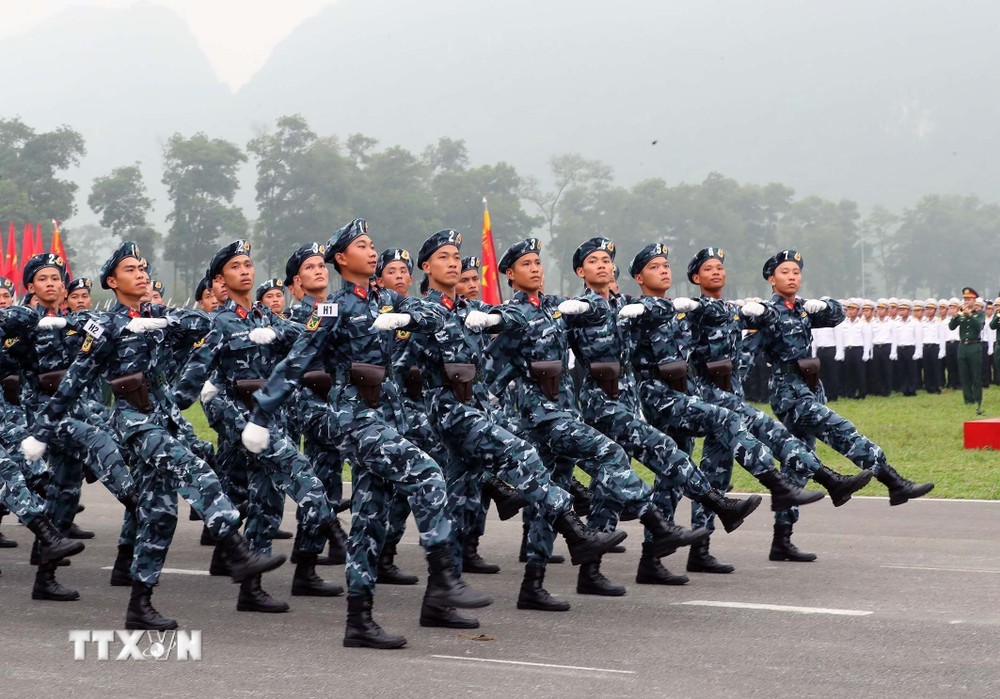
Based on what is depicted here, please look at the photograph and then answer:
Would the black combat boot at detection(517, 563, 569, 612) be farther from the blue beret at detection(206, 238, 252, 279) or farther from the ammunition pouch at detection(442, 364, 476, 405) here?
the blue beret at detection(206, 238, 252, 279)

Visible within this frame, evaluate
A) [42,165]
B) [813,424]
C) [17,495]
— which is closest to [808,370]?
[813,424]

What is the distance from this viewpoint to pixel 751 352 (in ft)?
33.2

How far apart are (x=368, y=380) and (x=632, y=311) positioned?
2.17 meters

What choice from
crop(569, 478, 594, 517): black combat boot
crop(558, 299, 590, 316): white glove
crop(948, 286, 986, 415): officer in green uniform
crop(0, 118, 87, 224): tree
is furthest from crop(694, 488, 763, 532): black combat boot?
crop(0, 118, 87, 224): tree

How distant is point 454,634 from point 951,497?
745 cm

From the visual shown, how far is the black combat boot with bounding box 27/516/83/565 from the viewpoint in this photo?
8398mm

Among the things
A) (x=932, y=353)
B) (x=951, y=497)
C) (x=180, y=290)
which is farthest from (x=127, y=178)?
(x=951, y=497)

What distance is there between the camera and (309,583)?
870cm

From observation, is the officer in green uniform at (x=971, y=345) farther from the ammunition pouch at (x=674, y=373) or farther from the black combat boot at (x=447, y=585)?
the black combat boot at (x=447, y=585)

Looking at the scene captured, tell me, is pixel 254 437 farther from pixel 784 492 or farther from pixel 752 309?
pixel 752 309

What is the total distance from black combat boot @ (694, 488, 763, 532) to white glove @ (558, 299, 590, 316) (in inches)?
54.1

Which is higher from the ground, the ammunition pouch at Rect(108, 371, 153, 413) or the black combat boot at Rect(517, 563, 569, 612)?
the ammunition pouch at Rect(108, 371, 153, 413)

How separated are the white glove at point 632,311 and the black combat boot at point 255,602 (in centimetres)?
253

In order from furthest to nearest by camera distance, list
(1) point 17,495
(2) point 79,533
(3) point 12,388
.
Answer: (2) point 79,533, (3) point 12,388, (1) point 17,495
